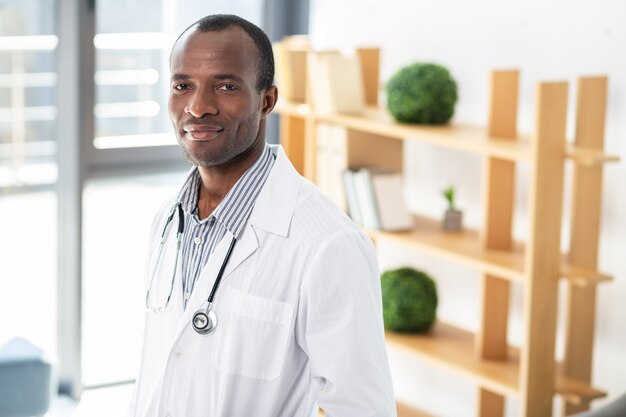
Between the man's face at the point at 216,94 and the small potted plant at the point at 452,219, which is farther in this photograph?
the small potted plant at the point at 452,219

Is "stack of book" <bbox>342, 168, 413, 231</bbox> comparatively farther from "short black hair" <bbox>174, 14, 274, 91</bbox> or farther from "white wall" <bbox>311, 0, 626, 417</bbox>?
"short black hair" <bbox>174, 14, 274, 91</bbox>

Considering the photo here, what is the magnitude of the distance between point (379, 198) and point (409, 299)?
0.34 metres

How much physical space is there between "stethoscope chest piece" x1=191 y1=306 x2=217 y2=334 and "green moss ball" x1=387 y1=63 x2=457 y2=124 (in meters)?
1.83

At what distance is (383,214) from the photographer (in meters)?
3.29

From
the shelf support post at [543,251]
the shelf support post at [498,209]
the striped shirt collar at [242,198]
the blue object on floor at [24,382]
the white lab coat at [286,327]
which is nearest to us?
the white lab coat at [286,327]

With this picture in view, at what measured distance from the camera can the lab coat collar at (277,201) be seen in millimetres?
1440

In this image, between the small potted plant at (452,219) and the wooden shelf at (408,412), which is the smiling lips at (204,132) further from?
the wooden shelf at (408,412)

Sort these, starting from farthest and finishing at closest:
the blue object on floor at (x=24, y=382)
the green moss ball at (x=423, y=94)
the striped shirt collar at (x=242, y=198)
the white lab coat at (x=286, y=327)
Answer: the blue object on floor at (x=24, y=382) < the green moss ball at (x=423, y=94) < the striped shirt collar at (x=242, y=198) < the white lab coat at (x=286, y=327)

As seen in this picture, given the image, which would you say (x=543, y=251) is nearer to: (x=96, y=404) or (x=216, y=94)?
(x=216, y=94)

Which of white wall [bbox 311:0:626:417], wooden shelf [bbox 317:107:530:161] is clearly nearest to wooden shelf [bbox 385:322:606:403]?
white wall [bbox 311:0:626:417]

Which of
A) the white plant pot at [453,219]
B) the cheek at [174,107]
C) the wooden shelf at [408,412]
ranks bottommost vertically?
the wooden shelf at [408,412]

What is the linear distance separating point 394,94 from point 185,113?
1.83m

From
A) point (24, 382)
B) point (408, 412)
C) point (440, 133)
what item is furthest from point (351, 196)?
point (24, 382)

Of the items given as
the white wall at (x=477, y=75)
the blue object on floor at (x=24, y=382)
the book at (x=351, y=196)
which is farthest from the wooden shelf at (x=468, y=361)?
the blue object on floor at (x=24, y=382)
